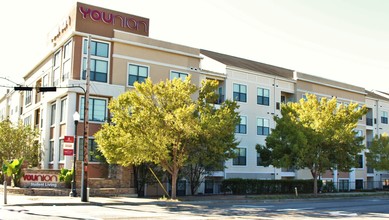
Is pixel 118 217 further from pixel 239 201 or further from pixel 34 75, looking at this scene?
pixel 34 75

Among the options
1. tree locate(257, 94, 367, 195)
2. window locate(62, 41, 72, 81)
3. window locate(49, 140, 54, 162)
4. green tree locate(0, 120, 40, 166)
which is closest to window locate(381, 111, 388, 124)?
tree locate(257, 94, 367, 195)

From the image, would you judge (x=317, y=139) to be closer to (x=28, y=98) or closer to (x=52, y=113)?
(x=52, y=113)

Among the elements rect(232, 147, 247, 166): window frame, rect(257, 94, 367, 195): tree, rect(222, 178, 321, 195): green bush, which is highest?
rect(257, 94, 367, 195): tree

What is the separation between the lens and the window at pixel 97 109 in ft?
112

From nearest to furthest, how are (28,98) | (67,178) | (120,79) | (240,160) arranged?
1. (67,178)
2. (120,79)
3. (240,160)
4. (28,98)

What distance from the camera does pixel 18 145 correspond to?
36969mm

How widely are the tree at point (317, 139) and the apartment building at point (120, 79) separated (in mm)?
5277

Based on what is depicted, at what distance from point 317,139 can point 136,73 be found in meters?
15.0

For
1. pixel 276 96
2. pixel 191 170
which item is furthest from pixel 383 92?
pixel 191 170

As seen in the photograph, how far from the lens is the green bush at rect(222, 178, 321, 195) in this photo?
37531 millimetres

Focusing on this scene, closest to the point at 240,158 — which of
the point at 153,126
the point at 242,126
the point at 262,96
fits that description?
the point at 242,126

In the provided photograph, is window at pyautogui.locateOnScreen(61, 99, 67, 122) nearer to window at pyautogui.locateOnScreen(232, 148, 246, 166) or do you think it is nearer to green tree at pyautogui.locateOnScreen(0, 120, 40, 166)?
green tree at pyautogui.locateOnScreen(0, 120, 40, 166)

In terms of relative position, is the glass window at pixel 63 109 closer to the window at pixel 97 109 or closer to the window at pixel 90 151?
the window at pixel 97 109

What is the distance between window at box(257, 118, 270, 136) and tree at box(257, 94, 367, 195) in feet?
24.8
